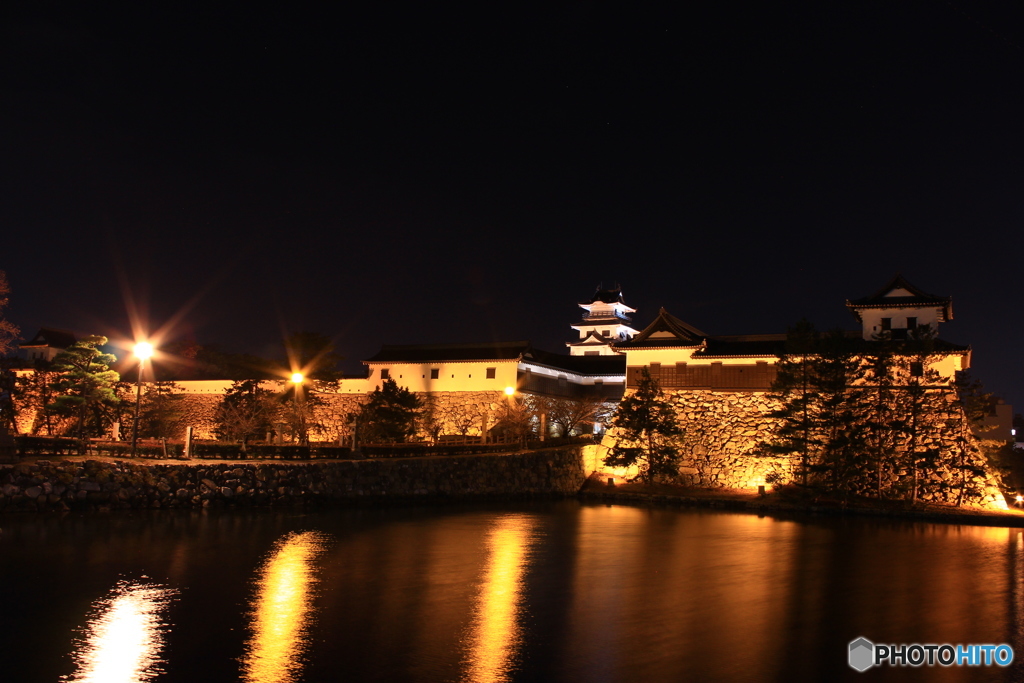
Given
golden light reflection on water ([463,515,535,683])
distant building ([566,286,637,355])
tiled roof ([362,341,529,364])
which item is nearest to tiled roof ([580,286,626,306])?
distant building ([566,286,637,355])

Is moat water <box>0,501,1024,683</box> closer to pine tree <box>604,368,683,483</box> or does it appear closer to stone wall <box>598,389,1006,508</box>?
stone wall <box>598,389,1006,508</box>

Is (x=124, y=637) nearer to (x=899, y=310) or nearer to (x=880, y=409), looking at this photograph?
(x=880, y=409)

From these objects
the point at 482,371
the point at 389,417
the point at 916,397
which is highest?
the point at 482,371

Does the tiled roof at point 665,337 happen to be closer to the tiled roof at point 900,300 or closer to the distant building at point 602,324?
the tiled roof at point 900,300

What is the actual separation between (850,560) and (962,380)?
12445 millimetres

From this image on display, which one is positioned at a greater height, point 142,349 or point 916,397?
point 142,349

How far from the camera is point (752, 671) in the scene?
7547 mm

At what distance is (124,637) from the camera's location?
8.03 metres

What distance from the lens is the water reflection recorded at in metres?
6.95

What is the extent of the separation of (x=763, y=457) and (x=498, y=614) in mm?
19463

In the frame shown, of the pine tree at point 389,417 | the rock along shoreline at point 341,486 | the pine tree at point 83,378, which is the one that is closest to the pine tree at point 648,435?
the rock along shoreline at point 341,486

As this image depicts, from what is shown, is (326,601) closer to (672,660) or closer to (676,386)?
(672,660)

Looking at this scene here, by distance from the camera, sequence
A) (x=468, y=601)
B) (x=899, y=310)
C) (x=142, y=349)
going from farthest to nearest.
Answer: (x=899, y=310) < (x=142, y=349) < (x=468, y=601)

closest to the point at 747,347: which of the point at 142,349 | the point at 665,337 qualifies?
the point at 665,337
